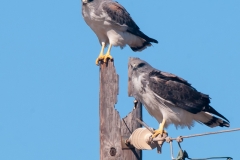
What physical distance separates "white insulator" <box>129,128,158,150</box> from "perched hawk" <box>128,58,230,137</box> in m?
1.19

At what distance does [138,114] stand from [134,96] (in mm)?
930

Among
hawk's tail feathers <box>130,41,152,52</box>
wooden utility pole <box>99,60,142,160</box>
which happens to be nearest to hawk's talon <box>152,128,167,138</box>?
wooden utility pole <box>99,60,142,160</box>

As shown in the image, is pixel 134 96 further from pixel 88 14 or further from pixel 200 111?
pixel 88 14

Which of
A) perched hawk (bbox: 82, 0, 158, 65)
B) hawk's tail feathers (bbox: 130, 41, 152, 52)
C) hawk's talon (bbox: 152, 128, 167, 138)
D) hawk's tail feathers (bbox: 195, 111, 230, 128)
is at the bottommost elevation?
hawk's talon (bbox: 152, 128, 167, 138)

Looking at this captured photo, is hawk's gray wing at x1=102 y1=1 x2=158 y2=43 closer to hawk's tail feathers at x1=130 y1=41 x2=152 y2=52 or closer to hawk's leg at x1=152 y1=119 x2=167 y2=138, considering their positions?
hawk's tail feathers at x1=130 y1=41 x2=152 y2=52

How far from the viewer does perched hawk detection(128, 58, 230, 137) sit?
26.9 feet

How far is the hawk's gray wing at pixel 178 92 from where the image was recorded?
27.3 ft

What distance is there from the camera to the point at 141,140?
22.1 ft

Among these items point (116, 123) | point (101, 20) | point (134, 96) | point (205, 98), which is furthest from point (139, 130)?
point (101, 20)

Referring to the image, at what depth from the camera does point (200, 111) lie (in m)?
8.28

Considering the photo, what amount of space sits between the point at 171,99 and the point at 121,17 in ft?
9.82

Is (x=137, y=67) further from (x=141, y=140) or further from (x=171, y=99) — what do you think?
(x=141, y=140)

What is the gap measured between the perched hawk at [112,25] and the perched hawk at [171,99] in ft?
6.31

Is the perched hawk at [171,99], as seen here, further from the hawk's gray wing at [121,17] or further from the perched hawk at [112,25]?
the hawk's gray wing at [121,17]
